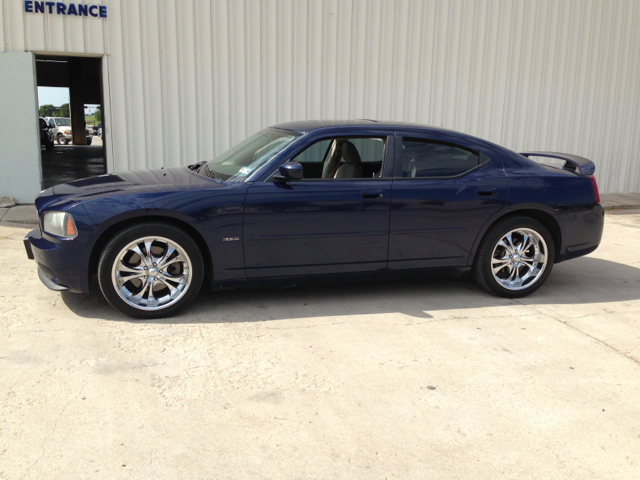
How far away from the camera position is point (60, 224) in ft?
14.7

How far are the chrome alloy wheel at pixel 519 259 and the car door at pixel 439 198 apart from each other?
0.31m

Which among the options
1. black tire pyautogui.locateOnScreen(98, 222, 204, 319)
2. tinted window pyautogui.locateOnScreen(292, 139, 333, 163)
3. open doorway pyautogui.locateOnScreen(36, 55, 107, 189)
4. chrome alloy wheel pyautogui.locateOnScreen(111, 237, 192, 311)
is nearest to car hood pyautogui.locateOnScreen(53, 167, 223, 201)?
black tire pyautogui.locateOnScreen(98, 222, 204, 319)

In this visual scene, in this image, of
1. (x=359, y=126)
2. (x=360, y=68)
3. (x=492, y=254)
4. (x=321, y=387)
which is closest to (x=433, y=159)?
(x=359, y=126)

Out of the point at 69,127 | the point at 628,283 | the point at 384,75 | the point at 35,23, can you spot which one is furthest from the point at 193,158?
the point at 69,127

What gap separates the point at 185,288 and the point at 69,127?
35362 mm

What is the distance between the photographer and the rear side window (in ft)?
17.2

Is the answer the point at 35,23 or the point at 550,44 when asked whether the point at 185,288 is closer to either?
the point at 35,23

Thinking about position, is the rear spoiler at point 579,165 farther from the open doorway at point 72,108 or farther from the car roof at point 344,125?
the open doorway at point 72,108

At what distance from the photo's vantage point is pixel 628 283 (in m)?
6.18

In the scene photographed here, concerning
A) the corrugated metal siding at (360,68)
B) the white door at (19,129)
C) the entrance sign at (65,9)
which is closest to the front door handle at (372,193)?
the corrugated metal siding at (360,68)

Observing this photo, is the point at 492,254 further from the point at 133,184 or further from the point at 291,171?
the point at 133,184

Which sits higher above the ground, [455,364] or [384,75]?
[384,75]

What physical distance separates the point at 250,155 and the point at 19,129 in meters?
5.88

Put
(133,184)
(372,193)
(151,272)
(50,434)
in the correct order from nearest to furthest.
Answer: (50,434)
(151,272)
(133,184)
(372,193)
